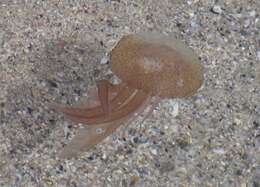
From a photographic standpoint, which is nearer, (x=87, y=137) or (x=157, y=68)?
(x=87, y=137)

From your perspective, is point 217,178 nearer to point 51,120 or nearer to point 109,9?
point 51,120

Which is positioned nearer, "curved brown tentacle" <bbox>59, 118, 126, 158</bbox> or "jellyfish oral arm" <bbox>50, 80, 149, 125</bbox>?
"curved brown tentacle" <bbox>59, 118, 126, 158</bbox>

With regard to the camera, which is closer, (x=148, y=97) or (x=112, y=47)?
(x=148, y=97)

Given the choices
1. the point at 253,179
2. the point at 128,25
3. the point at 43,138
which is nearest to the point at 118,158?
the point at 43,138

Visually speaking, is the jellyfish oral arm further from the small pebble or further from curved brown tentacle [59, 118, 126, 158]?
the small pebble

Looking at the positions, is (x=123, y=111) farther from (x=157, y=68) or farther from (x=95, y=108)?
(x=157, y=68)

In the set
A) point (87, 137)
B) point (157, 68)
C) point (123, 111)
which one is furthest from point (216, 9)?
point (87, 137)

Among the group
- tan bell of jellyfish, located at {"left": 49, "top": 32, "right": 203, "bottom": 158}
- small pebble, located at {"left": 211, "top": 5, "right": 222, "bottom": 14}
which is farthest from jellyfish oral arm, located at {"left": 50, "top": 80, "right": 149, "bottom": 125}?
small pebble, located at {"left": 211, "top": 5, "right": 222, "bottom": 14}
